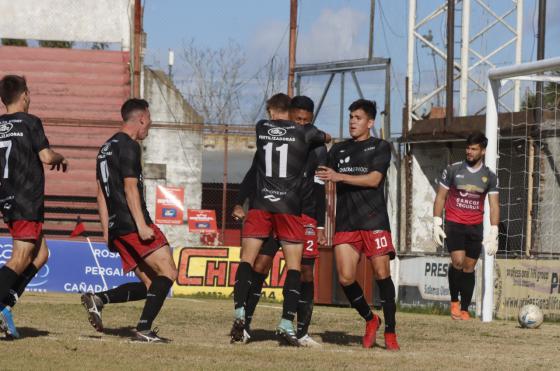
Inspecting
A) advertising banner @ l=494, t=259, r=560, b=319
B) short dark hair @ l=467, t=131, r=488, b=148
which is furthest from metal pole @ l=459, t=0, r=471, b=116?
short dark hair @ l=467, t=131, r=488, b=148

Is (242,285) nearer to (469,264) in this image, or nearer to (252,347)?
(252,347)

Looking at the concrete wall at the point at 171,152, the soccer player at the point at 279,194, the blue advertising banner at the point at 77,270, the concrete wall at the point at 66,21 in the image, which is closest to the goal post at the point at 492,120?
the soccer player at the point at 279,194

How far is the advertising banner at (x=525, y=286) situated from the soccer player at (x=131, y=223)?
24.3 feet

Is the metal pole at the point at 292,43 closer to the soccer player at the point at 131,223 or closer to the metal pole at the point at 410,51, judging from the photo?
the metal pole at the point at 410,51

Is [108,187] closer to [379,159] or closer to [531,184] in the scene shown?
[379,159]

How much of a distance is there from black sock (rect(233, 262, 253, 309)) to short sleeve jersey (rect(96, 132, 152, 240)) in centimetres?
94

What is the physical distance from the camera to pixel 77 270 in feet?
68.3

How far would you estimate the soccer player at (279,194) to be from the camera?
378 inches

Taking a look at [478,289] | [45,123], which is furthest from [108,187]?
[45,123]

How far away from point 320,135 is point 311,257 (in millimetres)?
1242

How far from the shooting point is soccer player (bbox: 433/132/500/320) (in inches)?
568

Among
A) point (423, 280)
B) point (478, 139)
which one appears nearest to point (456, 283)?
point (478, 139)

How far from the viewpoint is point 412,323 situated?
13.2 metres

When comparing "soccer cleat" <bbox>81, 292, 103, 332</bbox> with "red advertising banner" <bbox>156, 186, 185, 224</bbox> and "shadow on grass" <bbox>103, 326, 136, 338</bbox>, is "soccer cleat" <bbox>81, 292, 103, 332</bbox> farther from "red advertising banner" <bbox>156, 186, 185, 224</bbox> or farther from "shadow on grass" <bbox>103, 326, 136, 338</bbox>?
"red advertising banner" <bbox>156, 186, 185, 224</bbox>
